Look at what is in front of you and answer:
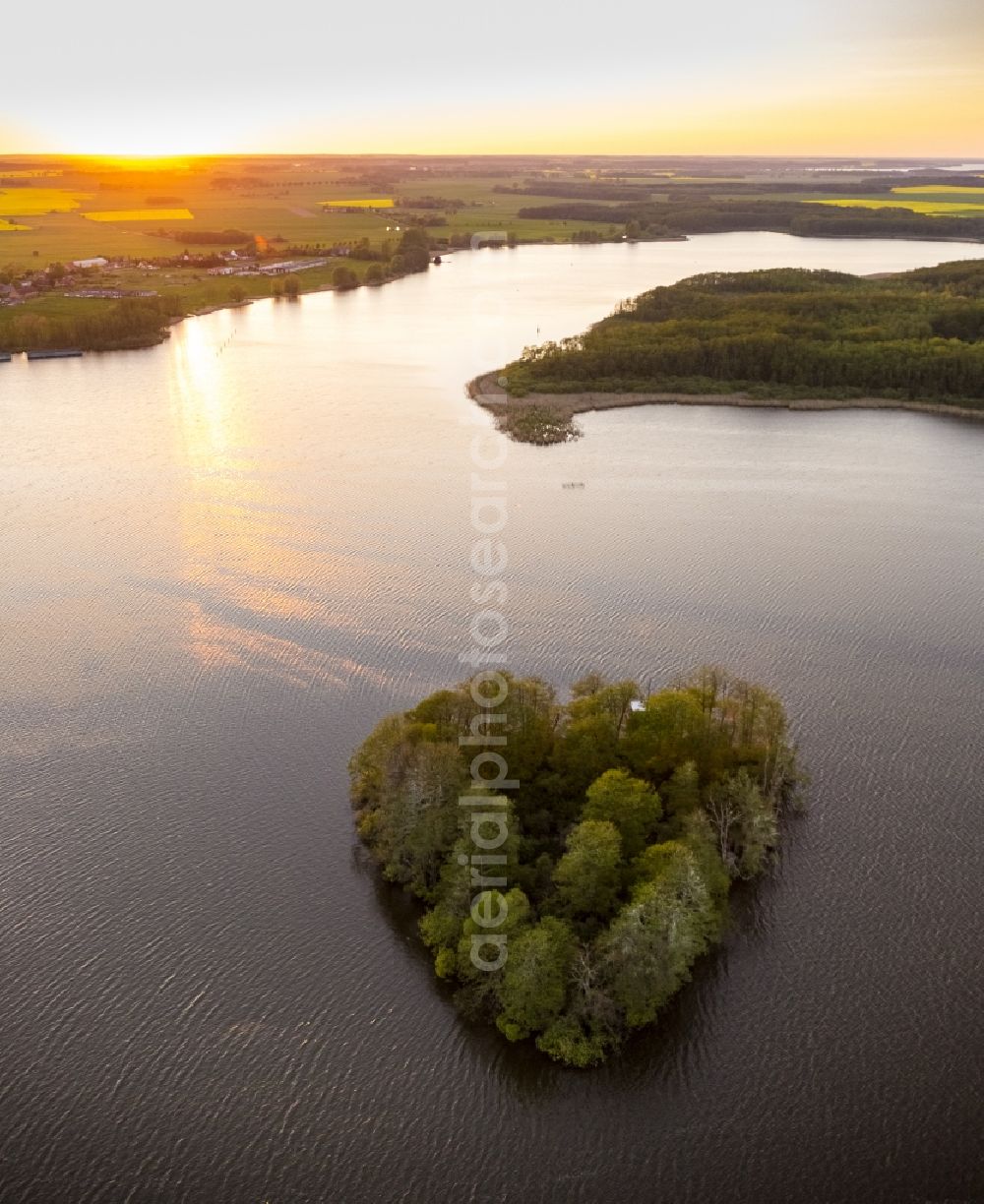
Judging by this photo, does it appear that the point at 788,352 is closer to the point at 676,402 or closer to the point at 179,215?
the point at 676,402

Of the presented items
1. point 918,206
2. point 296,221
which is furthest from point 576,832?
point 918,206

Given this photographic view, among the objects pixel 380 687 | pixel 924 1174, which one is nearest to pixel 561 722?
pixel 380 687

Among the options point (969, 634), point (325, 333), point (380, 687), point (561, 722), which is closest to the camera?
Answer: point (561, 722)

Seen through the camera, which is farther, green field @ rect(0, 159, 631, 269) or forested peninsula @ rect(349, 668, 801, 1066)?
green field @ rect(0, 159, 631, 269)

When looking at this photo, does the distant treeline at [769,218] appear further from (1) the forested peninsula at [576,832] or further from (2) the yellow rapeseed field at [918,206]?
(1) the forested peninsula at [576,832]

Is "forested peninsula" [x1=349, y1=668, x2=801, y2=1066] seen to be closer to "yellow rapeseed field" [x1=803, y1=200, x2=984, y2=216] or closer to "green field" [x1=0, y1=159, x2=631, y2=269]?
"green field" [x1=0, y1=159, x2=631, y2=269]

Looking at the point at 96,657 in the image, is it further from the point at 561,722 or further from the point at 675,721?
the point at 675,721

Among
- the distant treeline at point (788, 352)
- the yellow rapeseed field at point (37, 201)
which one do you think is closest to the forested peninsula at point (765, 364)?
the distant treeline at point (788, 352)

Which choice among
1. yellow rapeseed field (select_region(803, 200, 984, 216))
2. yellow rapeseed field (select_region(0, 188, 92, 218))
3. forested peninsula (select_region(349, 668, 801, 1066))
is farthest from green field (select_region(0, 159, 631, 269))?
forested peninsula (select_region(349, 668, 801, 1066))
